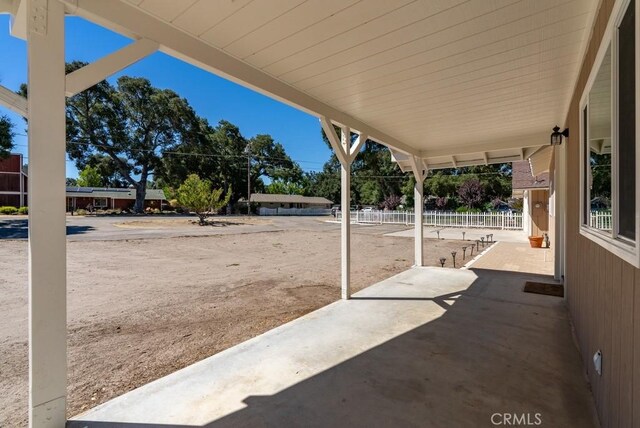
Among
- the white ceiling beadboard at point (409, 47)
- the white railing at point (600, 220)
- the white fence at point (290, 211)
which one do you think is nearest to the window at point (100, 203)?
the white fence at point (290, 211)

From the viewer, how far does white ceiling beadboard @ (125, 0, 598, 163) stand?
2.11 meters

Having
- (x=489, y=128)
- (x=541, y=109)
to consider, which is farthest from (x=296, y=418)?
(x=489, y=128)

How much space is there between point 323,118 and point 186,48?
1.98 m

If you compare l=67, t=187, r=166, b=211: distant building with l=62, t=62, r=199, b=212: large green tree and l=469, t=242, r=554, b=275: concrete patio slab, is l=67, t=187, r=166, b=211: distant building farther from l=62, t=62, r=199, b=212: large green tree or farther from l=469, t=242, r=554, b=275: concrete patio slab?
l=469, t=242, r=554, b=275: concrete patio slab

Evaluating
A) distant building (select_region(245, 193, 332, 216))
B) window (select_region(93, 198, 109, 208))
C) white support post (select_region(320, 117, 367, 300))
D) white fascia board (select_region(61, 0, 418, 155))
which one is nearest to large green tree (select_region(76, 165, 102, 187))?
window (select_region(93, 198, 109, 208))

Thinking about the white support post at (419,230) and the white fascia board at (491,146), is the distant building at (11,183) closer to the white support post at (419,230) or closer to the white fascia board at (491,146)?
the white support post at (419,230)

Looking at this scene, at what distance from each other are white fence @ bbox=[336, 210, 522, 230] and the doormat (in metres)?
13.6

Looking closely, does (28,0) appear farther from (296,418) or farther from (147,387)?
(296,418)

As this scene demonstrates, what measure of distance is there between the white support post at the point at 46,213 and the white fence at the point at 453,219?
19.7 metres

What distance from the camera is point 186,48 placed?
2412mm

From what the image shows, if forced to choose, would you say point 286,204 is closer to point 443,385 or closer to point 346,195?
point 346,195

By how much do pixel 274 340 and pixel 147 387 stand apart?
1201mm

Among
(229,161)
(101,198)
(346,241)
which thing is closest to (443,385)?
(346,241)

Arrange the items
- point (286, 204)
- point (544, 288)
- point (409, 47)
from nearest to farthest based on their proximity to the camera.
A: point (409, 47)
point (544, 288)
point (286, 204)
